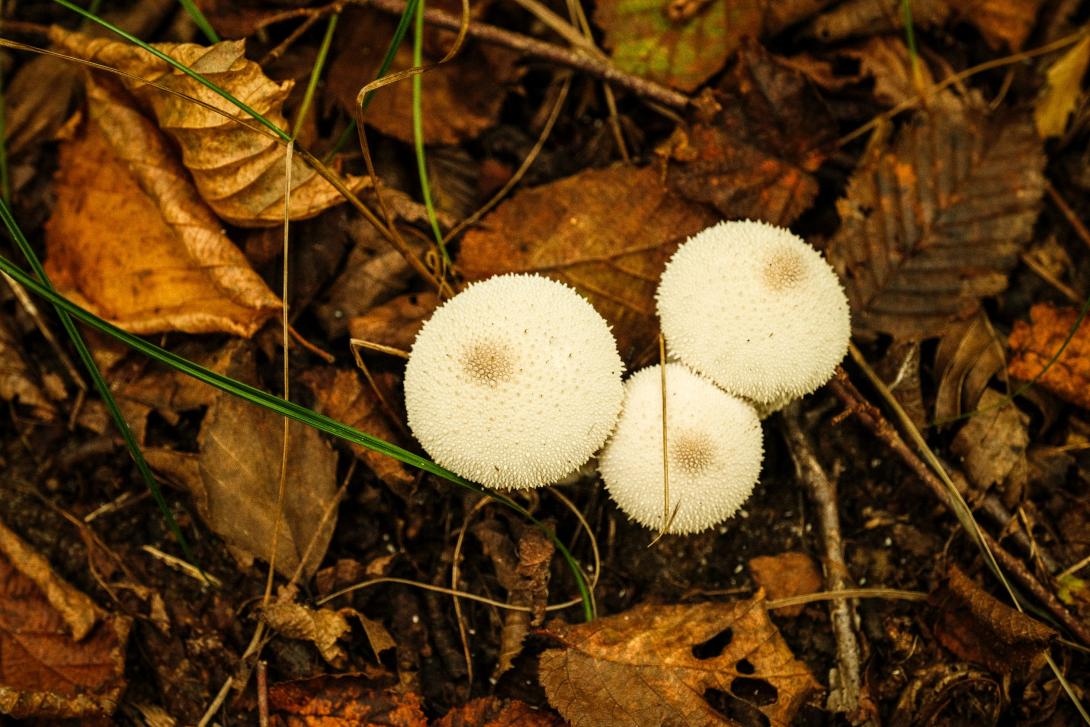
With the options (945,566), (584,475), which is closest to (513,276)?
(584,475)

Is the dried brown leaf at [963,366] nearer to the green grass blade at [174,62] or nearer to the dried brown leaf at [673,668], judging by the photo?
the dried brown leaf at [673,668]

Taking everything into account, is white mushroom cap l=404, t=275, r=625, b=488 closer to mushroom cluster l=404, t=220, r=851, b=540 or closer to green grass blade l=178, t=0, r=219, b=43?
mushroom cluster l=404, t=220, r=851, b=540

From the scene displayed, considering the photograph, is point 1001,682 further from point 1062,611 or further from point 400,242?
point 400,242

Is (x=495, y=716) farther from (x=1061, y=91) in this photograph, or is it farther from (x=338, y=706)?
(x=1061, y=91)

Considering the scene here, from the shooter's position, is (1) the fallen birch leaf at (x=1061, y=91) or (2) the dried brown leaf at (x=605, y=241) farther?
(1) the fallen birch leaf at (x=1061, y=91)

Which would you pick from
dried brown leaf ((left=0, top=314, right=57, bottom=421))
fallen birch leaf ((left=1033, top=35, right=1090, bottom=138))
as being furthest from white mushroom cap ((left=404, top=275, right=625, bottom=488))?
fallen birch leaf ((left=1033, top=35, right=1090, bottom=138))

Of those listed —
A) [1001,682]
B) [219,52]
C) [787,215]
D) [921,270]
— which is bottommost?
[1001,682]

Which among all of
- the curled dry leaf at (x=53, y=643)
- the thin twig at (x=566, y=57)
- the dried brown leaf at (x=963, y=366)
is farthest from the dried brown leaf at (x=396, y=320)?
the dried brown leaf at (x=963, y=366)
